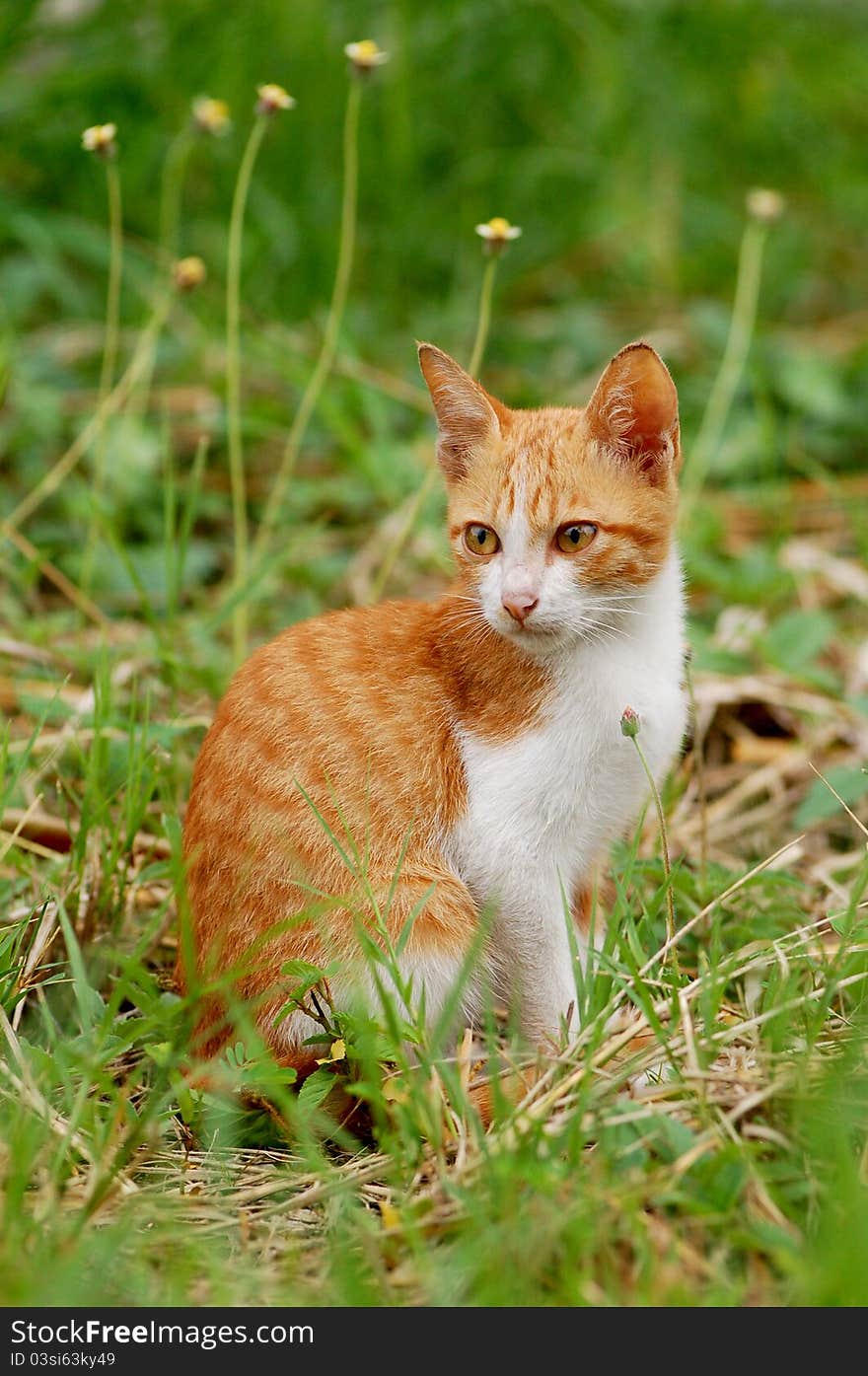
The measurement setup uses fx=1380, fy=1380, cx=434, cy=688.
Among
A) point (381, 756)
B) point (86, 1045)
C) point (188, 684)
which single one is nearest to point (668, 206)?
point (188, 684)

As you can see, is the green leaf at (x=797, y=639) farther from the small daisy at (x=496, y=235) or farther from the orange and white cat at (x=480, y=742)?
the small daisy at (x=496, y=235)

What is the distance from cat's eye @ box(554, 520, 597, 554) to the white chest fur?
196mm

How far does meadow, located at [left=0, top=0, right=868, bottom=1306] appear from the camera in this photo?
206cm

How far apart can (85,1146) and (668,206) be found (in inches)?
199

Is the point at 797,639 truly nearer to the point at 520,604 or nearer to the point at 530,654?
the point at 530,654

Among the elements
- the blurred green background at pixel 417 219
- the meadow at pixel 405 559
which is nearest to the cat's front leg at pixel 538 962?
the meadow at pixel 405 559

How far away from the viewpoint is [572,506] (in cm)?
269

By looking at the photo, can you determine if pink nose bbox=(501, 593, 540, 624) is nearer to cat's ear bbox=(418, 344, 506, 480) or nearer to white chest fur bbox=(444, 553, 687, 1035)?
white chest fur bbox=(444, 553, 687, 1035)

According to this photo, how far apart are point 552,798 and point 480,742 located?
195 mm

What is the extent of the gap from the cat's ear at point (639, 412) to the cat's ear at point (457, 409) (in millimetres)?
240

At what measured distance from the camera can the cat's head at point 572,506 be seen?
2.66m

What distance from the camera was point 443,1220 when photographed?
2055mm

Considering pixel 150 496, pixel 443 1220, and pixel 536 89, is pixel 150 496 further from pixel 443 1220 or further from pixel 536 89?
pixel 443 1220

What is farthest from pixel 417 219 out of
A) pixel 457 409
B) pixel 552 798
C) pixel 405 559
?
pixel 552 798
